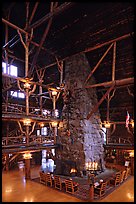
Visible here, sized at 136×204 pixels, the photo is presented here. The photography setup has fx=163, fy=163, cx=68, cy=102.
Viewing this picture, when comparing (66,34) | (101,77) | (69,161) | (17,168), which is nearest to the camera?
(66,34)

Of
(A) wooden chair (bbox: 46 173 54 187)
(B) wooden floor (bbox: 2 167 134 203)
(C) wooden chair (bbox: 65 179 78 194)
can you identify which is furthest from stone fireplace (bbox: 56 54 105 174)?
(B) wooden floor (bbox: 2 167 134 203)

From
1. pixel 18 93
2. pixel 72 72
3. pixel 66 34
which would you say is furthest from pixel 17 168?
pixel 66 34

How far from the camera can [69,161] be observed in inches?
478

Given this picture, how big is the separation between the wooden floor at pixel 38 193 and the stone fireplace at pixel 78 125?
2.77 meters

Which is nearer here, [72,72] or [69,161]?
[69,161]

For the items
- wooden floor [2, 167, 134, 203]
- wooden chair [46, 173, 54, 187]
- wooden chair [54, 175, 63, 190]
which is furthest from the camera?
wooden chair [46, 173, 54, 187]

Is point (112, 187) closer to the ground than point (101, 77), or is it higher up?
closer to the ground

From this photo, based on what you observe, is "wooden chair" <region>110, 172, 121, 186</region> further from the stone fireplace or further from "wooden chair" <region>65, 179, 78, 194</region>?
"wooden chair" <region>65, 179, 78, 194</region>

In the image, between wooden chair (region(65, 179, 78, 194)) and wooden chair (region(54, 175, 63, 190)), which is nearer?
wooden chair (region(65, 179, 78, 194))

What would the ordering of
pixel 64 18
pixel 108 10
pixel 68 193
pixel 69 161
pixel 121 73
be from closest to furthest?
pixel 68 193, pixel 108 10, pixel 64 18, pixel 69 161, pixel 121 73

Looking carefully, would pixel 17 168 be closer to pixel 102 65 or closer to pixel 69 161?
pixel 69 161

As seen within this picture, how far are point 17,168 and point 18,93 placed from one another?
22.9 ft

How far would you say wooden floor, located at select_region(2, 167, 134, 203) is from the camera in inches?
319

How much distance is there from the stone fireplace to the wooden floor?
9.09 feet
